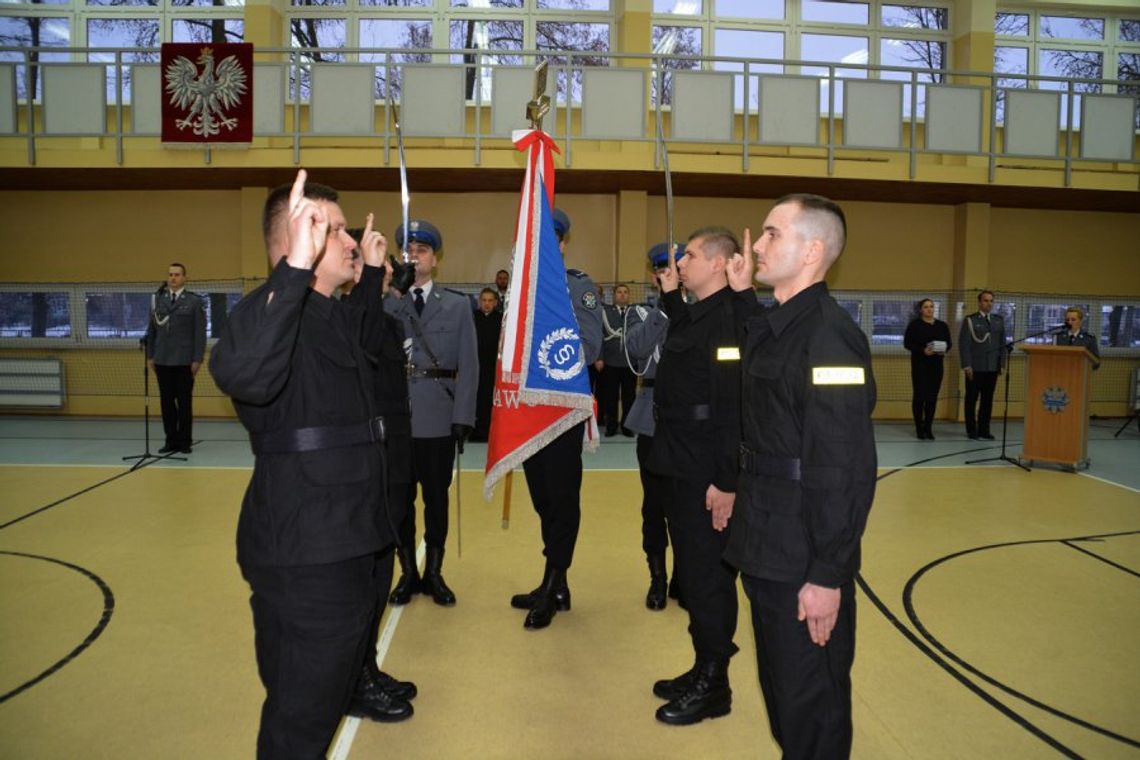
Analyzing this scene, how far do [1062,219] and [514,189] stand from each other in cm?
864

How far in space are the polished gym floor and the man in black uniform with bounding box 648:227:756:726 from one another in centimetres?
14

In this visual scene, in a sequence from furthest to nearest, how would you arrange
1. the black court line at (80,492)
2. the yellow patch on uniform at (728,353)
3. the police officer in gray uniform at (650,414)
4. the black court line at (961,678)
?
1. the black court line at (80,492)
2. the police officer in gray uniform at (650,414)
3. the yellow patch on uniform at (728,353)
4. the black court line at (961,678)

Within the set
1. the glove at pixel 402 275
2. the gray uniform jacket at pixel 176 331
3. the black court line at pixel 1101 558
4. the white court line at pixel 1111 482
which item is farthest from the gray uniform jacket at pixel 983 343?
the gray uniform jacket at pixel 176 331

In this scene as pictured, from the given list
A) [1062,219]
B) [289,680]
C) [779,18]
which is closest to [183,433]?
[289,680]

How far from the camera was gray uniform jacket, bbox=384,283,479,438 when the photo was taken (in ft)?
13.4

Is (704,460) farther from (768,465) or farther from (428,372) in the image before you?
(428,372)

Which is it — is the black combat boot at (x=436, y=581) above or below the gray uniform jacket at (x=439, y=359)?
below

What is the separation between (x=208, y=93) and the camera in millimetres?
10047

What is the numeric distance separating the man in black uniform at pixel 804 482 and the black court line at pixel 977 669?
1532 millimetres

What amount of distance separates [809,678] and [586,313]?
2382 millimetres

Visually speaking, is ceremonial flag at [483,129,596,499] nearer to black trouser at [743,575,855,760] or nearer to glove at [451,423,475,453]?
glove at [451,423,475,453]

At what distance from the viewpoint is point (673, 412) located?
3289 mm

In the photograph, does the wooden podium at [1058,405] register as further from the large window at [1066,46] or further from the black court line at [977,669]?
the large window at [1066,46]

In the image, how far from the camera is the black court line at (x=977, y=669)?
292 centimetres
